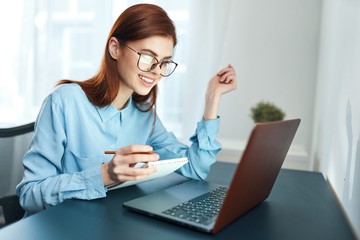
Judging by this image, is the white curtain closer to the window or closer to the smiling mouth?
the window

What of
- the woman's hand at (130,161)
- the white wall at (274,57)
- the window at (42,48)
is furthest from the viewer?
the window at (42,48)

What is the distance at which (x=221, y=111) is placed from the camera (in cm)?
212

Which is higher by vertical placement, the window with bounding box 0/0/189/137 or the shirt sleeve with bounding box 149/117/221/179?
the window with bounding box 0/0/189/137

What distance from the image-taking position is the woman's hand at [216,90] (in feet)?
3.95

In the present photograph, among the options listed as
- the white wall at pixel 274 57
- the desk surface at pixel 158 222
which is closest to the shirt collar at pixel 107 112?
the desk surface at pixel 158 222

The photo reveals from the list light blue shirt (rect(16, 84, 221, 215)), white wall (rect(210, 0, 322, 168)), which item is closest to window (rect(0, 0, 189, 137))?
white wall (rect(210, 0, 322, 168))

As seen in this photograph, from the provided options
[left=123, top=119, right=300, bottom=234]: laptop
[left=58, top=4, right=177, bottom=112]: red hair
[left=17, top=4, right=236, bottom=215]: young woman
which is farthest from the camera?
[left=58, top=4, right=177, bottom=112]: red hair

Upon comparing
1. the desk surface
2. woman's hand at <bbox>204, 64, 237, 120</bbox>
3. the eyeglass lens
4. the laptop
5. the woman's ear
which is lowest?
the desk surface

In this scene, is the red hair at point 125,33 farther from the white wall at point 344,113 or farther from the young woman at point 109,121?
the white wall at point 344,113

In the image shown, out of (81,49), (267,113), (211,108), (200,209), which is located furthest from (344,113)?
(81,49)

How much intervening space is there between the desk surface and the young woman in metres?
0.08

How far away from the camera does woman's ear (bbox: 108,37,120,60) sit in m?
1.12

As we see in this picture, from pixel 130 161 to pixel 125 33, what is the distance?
0.44m

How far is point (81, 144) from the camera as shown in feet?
3.63
